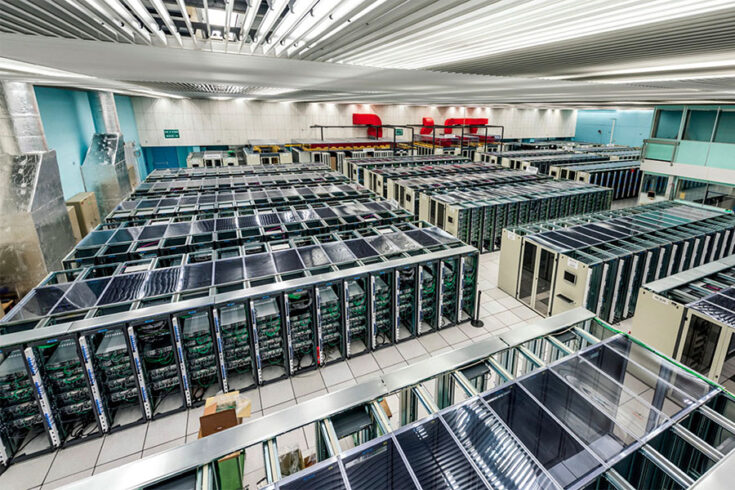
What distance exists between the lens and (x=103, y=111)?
12.3 metres

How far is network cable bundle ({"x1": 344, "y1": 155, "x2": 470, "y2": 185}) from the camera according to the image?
14.4 metres

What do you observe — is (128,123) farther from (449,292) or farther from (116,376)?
(449,292)

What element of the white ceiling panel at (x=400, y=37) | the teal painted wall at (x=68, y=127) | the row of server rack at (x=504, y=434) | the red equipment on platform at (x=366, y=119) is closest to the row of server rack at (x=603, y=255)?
the white ceiling panel at (x=400, y=37)

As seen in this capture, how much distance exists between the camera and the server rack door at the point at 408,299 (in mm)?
5188

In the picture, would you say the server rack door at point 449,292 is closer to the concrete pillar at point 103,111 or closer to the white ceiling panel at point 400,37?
the white ceiling panel at point 400,37

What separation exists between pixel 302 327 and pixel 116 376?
2163 millimetres

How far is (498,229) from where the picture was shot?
29.2 feet

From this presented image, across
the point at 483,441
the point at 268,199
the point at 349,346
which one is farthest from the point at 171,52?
the point at 268,199

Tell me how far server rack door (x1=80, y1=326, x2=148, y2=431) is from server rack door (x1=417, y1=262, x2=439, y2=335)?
3.77m

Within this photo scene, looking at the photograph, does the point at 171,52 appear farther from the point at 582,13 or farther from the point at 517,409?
the point at 517,409

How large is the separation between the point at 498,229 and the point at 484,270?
148 centimetres

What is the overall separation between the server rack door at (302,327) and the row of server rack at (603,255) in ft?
13.4

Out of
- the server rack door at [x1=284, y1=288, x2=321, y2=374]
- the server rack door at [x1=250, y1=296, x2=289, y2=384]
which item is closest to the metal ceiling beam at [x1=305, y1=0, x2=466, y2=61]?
the server rack door at [x1=284, y1=288, x2=321, y2=374]

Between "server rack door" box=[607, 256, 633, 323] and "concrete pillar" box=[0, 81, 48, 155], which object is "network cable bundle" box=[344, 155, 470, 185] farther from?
"server rack door" box=[607, 256, 633, 323]
